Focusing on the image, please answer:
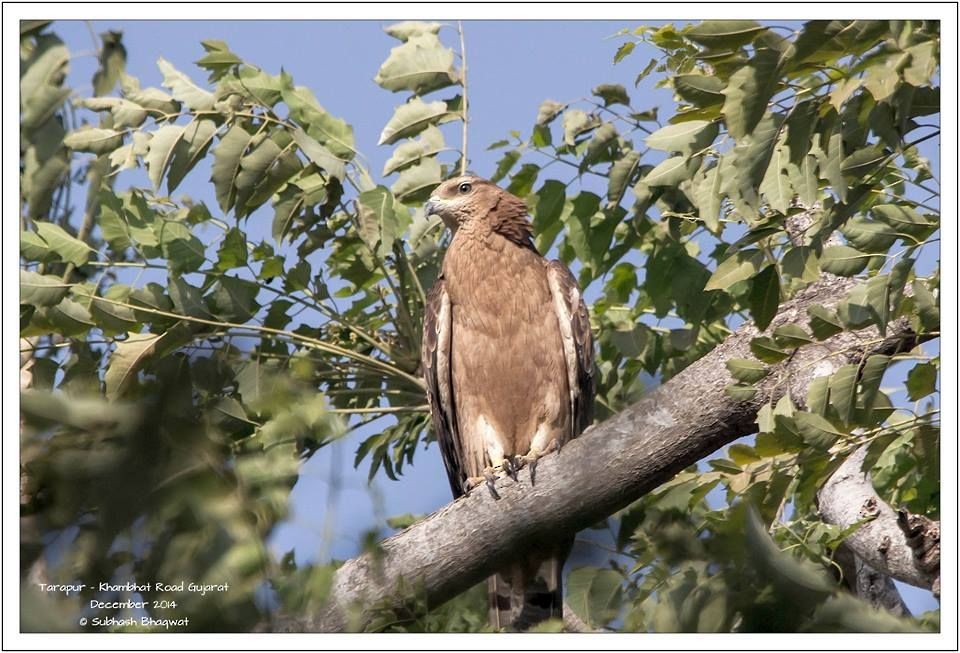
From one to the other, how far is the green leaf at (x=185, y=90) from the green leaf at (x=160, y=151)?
19cm

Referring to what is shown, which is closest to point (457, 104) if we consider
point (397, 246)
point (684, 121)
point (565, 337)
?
point (397, 246)

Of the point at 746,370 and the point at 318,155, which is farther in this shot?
the point at 318,155

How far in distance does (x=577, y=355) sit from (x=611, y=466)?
5.47 feet

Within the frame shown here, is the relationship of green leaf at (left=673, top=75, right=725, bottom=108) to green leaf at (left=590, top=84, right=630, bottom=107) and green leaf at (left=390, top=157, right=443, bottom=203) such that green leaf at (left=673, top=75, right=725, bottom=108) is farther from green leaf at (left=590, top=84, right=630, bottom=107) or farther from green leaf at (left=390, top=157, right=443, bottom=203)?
green leaf at (left=390, top=157, right=443, bottom=203)

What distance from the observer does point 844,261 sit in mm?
3377

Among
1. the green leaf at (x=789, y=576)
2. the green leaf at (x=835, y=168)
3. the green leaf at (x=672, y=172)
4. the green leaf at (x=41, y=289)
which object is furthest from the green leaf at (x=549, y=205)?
the green leaf at (x=789, y=576)

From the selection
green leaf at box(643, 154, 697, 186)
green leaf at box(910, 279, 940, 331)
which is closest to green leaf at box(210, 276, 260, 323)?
green leaf at box(643, 154, 697, 186)

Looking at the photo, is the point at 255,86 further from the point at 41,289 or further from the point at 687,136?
the point at 687,136

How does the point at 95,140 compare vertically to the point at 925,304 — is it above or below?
above

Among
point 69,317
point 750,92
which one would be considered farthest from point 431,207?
point 750,92

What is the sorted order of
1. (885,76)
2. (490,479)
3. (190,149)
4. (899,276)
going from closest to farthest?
1. (885,76)
2. (899,276)
3. (490,479)
4. (190,149)

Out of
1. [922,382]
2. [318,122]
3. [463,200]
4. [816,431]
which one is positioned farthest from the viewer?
[463,200]

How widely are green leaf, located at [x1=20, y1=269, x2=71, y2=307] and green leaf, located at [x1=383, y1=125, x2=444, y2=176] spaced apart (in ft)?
5.22
